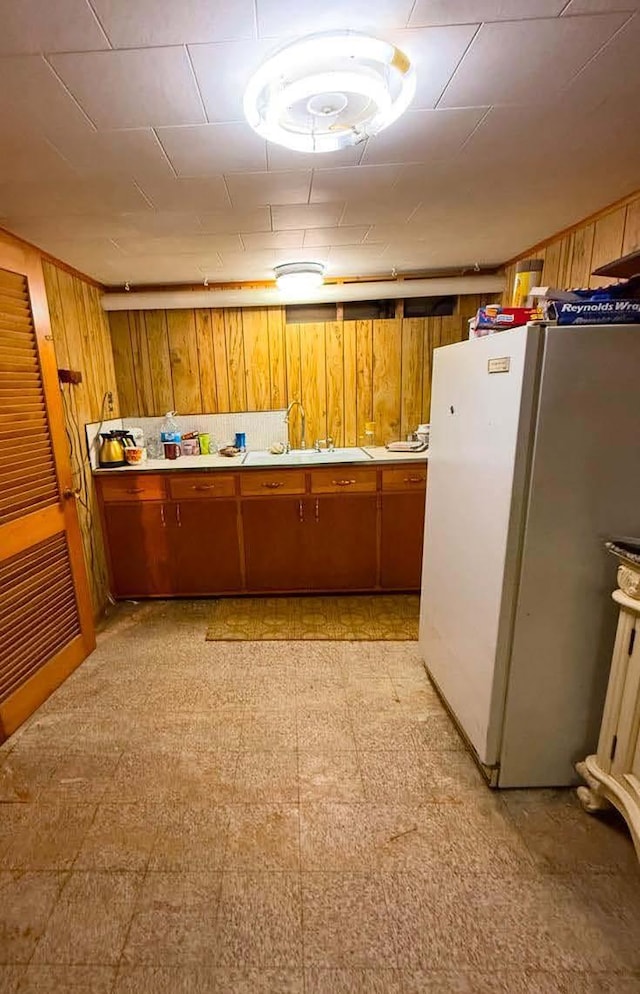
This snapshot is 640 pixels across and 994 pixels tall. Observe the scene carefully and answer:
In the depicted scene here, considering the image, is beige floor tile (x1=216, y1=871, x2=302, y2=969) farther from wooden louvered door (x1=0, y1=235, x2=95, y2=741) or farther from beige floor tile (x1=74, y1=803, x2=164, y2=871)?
wooden louvered door (x1=0, y1=235, x2=95, y2=741)

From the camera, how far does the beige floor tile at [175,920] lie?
1.13 m

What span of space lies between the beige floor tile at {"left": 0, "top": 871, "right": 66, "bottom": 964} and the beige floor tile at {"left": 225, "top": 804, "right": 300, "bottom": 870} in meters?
0.50

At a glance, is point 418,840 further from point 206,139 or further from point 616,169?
point 616,169

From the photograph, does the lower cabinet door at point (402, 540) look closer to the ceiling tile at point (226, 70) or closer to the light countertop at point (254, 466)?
the light countertop at point (254, 466)

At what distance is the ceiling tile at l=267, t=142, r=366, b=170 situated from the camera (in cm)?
143

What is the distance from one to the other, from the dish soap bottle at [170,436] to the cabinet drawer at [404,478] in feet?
4.93

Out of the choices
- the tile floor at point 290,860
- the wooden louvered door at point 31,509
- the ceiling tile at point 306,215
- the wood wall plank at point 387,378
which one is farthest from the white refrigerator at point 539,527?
the wooden louvered door at point 31,509

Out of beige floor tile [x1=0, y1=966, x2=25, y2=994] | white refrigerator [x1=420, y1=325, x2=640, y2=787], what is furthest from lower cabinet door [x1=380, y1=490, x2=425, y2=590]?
beige floor tile [x1=0, y1=966, x2=25, y2=994]

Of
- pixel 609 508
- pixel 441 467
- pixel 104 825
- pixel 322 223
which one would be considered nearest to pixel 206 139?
pixel 322 223

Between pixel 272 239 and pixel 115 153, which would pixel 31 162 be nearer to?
pixel 115 153

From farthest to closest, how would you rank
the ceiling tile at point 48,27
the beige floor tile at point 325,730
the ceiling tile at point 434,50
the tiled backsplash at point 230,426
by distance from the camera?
the tiled backsplash at point 230,426
the beige floor tile at point 325,730
the ceiling tile at point 434,50
the ceiling tile at point 48,27

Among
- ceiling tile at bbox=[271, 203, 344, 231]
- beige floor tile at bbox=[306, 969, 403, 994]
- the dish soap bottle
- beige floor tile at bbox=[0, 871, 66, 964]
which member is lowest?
beige floor tile at bbox=[0, 871, 66, 964]

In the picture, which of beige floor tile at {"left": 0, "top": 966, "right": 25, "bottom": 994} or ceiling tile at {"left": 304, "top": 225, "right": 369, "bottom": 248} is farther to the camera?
ceiling tile at {"left": 304, "top": 225, "right": 369, "bottom": 248}

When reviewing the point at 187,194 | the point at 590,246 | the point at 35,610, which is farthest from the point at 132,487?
the point at 590,246
